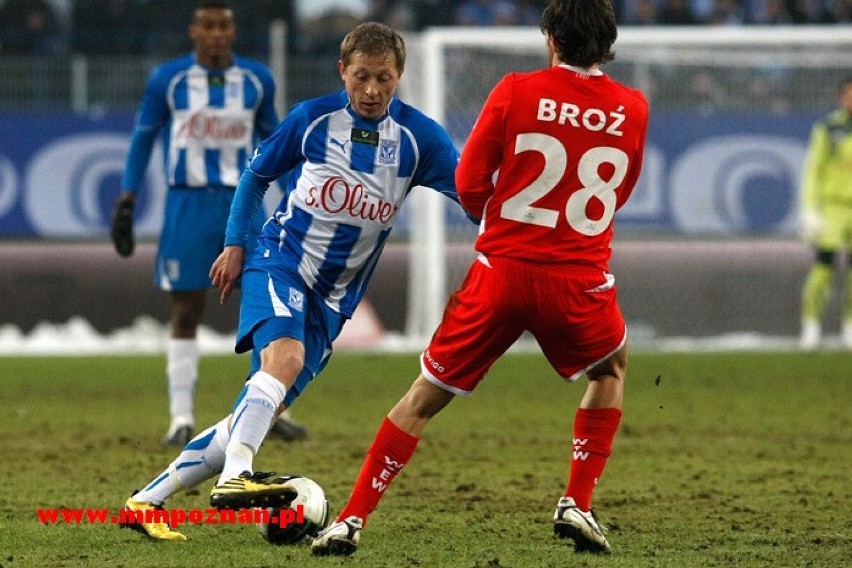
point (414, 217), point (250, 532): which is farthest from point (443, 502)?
point (414, 217)

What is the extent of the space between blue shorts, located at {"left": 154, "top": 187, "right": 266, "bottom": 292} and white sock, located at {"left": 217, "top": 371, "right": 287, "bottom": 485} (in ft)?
10.9

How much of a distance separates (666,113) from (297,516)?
1048 cm

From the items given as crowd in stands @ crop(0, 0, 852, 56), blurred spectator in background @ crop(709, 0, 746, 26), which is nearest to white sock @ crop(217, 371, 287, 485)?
crowd in stands @ crop(0, 0, 852, 56)

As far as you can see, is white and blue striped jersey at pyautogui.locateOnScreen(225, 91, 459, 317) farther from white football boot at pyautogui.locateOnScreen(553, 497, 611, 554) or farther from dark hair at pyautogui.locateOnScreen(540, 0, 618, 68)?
white football boot at pyautogui.locateOnScreen(553, 497, 611, 554)

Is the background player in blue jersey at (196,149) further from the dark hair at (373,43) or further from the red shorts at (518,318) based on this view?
the red shorts at (518,318)

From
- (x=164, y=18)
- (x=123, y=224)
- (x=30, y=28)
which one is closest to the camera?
(x=123, y=224)

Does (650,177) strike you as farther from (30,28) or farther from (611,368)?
(611,368)

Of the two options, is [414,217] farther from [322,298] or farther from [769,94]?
[322,298]

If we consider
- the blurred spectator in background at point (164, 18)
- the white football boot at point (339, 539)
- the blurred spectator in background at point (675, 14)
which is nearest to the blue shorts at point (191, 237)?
the white football boot at point (339, 539)

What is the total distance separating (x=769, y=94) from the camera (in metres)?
15.2

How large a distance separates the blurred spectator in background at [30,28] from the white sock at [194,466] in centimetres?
1269

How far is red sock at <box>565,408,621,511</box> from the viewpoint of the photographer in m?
5.23

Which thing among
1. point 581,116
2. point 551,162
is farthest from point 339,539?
point 581,116

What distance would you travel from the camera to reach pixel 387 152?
548 cm
